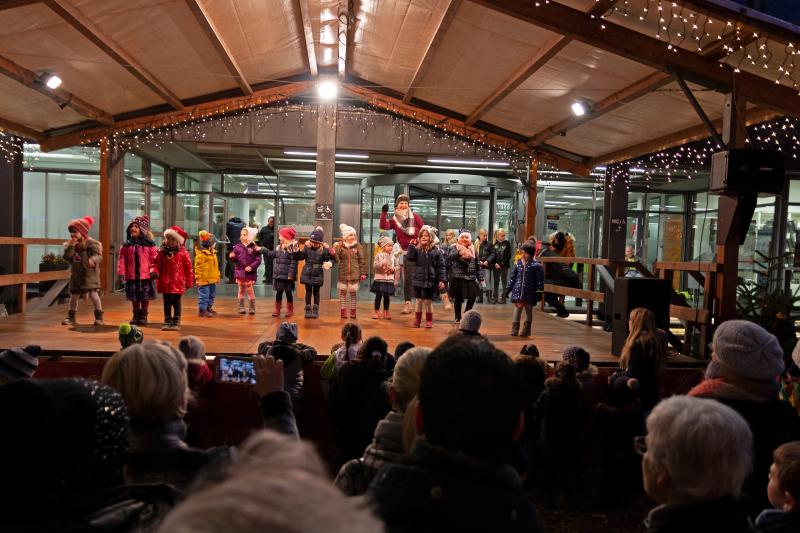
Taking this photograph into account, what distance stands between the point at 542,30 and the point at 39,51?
20.4 feet

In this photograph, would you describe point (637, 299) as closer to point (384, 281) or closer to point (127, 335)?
point (384, 281)

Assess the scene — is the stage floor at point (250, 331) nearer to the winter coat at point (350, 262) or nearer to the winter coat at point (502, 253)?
the winter coat at point (350, 262)

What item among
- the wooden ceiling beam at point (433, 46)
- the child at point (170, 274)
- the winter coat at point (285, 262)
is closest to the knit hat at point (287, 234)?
the winter coat at point (285, 262)

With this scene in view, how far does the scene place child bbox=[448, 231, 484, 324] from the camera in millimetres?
8617

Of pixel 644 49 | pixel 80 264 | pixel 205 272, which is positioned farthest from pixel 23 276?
pixel 644 49

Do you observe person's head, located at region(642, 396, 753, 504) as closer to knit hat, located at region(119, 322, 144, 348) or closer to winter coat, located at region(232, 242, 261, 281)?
knit hat, located at region(119, 322, 144, 348)

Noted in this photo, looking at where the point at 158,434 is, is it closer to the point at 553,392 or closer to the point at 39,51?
the point at 553,392

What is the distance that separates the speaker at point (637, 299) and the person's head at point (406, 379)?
4.91 m

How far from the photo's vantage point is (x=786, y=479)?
190 centimetres

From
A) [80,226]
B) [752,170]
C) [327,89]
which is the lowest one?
[80,226]

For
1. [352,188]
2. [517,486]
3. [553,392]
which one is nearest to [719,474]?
[517,486]

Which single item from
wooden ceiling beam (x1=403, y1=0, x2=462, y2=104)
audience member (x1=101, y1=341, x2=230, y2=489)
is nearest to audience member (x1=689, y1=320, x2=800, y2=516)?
audience member (x1=101, y1=341, x2=230, y2=489)

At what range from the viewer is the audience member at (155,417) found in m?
1.59

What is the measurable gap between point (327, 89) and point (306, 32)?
2.43 m
